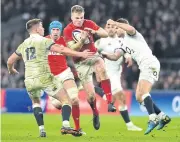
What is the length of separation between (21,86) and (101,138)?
15.7 meters

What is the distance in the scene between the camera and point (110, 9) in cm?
3475

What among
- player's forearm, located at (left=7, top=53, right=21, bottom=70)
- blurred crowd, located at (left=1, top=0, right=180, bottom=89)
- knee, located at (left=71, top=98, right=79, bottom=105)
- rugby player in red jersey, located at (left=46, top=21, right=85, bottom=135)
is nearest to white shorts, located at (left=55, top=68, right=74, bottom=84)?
rugby player in red jersey, located at (left=46, top=21, right=85, bottom=135)

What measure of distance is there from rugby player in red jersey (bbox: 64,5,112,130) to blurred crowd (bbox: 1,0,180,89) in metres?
14.9

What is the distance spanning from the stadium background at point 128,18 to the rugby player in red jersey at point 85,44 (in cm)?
1227

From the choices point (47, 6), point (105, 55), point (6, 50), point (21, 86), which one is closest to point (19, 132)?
point (105, 55)

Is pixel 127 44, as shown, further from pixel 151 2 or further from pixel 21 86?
pixel 151 2

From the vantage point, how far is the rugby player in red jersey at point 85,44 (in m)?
15.7

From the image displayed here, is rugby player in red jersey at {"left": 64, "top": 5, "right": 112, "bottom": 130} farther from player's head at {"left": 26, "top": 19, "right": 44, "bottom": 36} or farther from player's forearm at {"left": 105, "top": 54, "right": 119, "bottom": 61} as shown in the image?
player's head at {"left": 26, "top": 19, "right": 44, "bottom": 36}

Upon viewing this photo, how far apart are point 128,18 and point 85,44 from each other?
1835cm

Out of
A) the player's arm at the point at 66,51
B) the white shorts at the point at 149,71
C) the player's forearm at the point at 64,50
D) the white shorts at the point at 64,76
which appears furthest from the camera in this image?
the white shorts at the point at 149,71

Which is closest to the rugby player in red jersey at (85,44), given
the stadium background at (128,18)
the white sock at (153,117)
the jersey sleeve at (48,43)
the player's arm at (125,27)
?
the player's arm at (125,27)

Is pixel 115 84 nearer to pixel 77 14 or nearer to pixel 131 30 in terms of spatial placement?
pixel 131 30

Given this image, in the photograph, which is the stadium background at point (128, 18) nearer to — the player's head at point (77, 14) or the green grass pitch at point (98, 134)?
the green grass pitch at point (98, 134)

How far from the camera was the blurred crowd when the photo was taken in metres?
32.6
